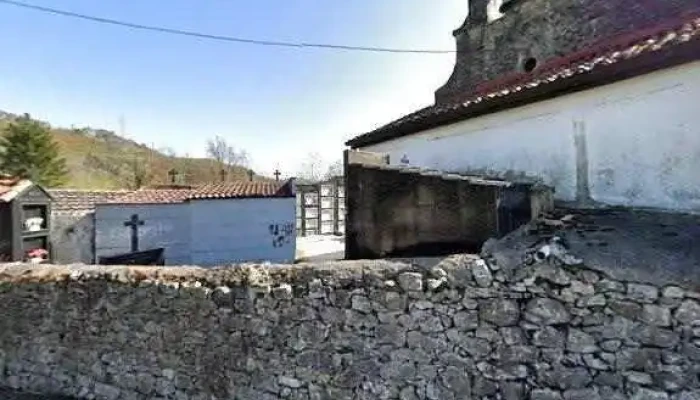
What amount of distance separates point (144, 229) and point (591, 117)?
13.6 meters

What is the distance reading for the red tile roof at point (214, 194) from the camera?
1459 centimetres

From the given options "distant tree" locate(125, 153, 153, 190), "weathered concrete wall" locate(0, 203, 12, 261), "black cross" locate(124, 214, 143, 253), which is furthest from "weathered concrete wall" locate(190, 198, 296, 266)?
"distant tree" locate(125, 153, 153, 190)

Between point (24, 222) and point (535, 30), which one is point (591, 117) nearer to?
point (535, 30)

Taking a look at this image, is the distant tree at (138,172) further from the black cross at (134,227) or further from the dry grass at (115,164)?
the black cross at (134,227)

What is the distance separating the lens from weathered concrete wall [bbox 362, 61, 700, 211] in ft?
13.9

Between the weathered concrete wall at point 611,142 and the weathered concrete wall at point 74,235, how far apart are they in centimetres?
1342

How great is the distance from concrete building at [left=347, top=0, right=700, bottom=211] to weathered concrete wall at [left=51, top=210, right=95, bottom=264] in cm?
1114

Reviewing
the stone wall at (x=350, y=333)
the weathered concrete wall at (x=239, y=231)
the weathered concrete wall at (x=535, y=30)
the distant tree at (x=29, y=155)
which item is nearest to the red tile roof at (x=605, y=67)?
the weathered concrete wall at (x=535, y=30)

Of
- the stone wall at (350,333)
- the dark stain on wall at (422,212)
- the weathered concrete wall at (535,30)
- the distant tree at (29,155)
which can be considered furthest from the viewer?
the distant tree at (29,155)

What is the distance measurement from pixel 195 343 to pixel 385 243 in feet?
8.34

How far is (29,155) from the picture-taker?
77.4 ft

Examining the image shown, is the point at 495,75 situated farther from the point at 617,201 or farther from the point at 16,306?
the point at 16,306

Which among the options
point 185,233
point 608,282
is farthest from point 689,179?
point 185,233

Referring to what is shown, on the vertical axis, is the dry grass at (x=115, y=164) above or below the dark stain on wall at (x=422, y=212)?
above
